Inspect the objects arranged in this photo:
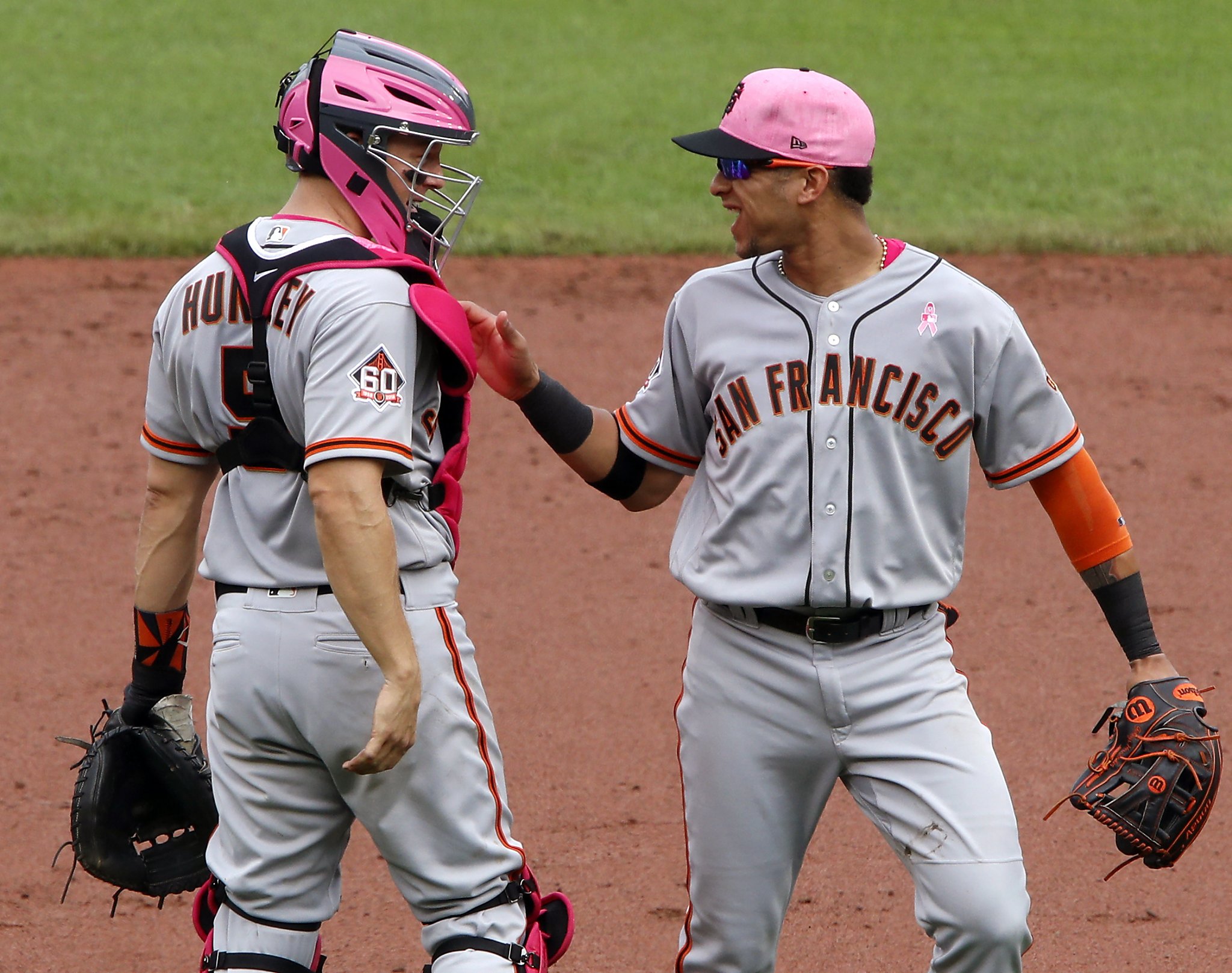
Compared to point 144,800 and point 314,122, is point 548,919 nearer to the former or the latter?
point 144,800

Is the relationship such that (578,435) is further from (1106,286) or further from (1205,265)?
(1205,265)

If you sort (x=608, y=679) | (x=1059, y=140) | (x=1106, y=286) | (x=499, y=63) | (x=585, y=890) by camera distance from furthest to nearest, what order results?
(x=499, y=63), (x=1059, y=140), (x=1106, y=286), (x=608, y=679), (x=585, y=890)

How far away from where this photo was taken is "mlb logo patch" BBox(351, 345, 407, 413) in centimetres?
276

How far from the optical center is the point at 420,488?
9.83 ft

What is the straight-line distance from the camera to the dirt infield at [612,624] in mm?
4152

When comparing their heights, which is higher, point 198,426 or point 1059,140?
point 198,426

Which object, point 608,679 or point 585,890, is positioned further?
point 608,679

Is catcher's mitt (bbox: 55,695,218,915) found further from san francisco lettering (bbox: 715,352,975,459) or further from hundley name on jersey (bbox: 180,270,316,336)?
san francisco lettering (bbox: 715,352,975,459)

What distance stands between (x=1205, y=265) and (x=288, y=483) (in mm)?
9146

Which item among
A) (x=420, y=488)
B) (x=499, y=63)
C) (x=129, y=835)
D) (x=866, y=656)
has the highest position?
(x=420, y=488)

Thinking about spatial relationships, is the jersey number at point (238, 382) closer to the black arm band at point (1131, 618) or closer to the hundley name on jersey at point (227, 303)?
the hundley name on jersey at point (227, 303)

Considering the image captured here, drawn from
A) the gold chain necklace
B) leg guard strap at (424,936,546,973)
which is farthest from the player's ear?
leg guard strap at (424,936,546,973)

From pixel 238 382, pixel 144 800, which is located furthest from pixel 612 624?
pixel 238 382

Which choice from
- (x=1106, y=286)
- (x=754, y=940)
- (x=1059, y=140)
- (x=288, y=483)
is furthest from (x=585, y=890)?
(x=1059, y=140)
